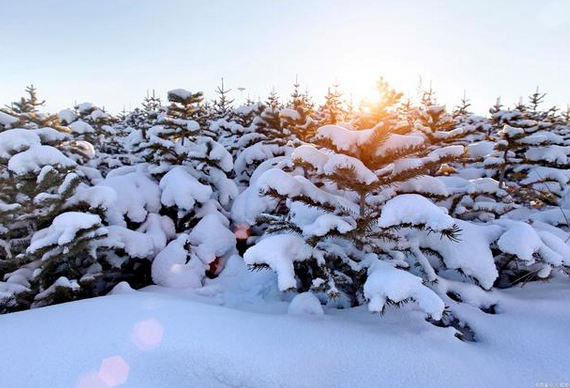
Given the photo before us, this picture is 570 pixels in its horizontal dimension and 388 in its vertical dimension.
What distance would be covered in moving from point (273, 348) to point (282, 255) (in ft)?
4.02

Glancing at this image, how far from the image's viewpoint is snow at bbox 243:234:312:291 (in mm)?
4113

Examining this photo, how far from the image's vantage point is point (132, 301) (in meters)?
4.84

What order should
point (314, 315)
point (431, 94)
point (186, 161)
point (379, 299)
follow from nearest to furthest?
point (379, 299), point (314, 315), point (186, 161), point (431, 94)

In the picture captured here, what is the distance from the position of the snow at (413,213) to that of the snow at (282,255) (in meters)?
1.37

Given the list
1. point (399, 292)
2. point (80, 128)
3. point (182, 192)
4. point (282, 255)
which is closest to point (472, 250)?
point (399, 292)

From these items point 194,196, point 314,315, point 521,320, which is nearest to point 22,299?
point 194,196

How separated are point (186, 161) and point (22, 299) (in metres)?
5.70

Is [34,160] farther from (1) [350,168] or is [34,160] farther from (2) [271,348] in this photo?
(1) [350,168]

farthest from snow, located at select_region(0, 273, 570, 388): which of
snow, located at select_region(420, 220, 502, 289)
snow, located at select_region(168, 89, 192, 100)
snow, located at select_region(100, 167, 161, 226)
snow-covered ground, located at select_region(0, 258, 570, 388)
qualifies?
snow, located at select_region(168, 89, 192, 100)

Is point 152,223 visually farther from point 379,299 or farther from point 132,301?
point 379,299

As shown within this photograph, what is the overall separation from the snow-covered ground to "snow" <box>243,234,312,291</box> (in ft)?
2.36

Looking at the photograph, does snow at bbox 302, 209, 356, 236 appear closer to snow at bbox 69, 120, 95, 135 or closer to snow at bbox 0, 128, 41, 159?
snow at bbox 0, 128, 41, 159

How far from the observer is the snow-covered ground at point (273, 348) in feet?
10.9

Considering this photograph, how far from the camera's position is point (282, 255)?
4457 millimetres
